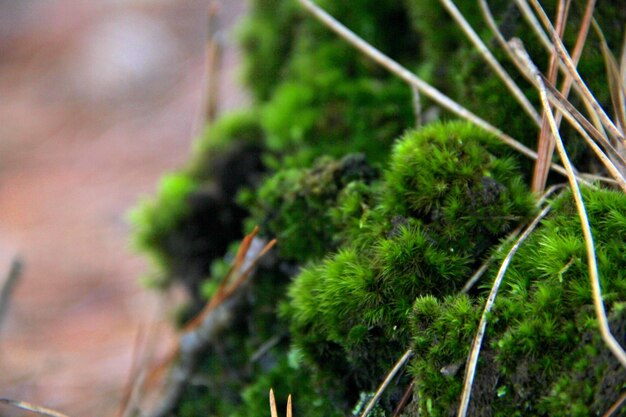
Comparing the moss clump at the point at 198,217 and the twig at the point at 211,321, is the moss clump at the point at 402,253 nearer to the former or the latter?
Answer: the twig at the point at 211,321

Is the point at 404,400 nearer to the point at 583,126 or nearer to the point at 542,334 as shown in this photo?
the point at 542,334

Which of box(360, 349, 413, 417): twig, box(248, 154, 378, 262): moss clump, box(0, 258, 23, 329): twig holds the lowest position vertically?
box(360, 349, 413, 417): twig

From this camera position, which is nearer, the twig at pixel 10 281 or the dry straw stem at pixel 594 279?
the dry straw stem at pixel 594 279

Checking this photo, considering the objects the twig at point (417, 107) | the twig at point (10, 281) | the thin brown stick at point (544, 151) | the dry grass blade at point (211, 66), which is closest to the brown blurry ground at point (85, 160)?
the dry grass blade at point (211, 66)

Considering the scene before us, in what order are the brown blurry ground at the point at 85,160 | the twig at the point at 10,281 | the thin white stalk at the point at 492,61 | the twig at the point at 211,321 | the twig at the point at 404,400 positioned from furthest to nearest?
the brown blurry ground at the point at 85,160 → the twig at the point at 10,281 → the twig at the point at 211,321 → the thin white stalk at the point at 492,61 → the twig at the point at 404,400

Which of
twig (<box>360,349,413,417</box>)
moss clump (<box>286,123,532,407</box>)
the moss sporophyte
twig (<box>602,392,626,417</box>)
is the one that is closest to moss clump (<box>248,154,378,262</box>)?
the moss sporophyte

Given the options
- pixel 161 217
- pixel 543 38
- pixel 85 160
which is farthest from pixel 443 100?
pixel 85 160

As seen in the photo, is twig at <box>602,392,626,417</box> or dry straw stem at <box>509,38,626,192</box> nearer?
twig at <box>602,392,626,417</box>

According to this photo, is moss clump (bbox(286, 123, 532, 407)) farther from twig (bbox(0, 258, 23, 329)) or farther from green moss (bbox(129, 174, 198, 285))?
twig (bbox(0, 258, 23, 329))
